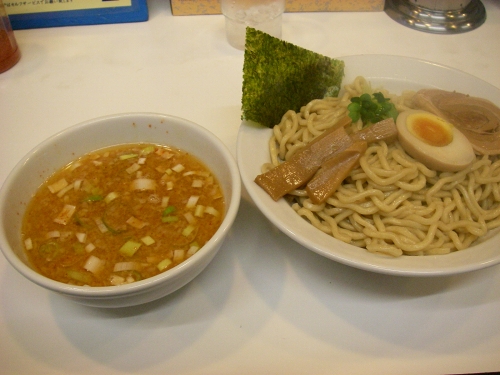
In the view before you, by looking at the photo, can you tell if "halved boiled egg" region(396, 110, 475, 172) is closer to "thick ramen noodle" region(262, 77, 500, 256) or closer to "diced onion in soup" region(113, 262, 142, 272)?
"thick ramen noodle" region(262, 77, 500, 256)

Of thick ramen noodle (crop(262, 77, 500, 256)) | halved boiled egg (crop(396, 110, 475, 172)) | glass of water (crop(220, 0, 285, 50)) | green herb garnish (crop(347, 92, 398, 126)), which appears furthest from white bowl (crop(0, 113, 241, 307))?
glass of water (crop(220, 0, 285, 50))

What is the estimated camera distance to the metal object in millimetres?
3031

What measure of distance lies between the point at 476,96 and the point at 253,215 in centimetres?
124

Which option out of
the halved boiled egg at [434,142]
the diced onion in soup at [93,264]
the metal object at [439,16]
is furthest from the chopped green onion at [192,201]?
the metal object at [439,16]

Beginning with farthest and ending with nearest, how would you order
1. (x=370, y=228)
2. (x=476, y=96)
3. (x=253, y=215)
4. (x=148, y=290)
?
1. (x=476, y=96)
2. (x=253, y=215)
3. (x=370, y=228)
4. (x=148, y=290)

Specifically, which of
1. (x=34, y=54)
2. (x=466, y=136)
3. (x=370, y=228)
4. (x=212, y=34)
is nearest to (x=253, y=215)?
(x=370, y=228)

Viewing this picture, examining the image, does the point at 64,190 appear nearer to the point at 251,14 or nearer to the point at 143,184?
the point at 143,184

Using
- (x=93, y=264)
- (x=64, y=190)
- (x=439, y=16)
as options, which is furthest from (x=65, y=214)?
(x=439, y=16)

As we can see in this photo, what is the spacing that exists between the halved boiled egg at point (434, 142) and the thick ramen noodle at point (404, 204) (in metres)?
0.05

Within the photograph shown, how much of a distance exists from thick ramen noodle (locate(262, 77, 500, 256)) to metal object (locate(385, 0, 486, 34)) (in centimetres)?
158

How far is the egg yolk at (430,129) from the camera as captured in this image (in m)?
Answer: 1.73

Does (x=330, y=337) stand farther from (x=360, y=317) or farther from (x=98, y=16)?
(x=98, y=16)

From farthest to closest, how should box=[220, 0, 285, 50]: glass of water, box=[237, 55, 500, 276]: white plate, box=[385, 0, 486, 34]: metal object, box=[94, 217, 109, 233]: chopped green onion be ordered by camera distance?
box=[385, 0, 486, 34]: metal object
box=[220, 0, 285, 50]: glass of water
box=[94, 217, 109, 233]: chopped green onion
box=[237, 55, 500, 276]: white plate

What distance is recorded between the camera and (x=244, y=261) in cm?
166
